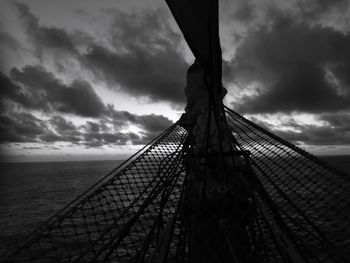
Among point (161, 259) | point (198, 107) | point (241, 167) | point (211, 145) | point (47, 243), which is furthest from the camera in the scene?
point (47, 243)

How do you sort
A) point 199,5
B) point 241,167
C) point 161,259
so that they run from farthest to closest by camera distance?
point 241,167 → point 161,259 → point 199,5

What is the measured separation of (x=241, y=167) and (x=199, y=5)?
6.25ft

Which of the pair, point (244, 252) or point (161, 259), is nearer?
point (161, 259)

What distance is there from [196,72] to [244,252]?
9.23 ft

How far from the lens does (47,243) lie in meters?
26.2

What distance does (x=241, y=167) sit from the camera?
3.17 metres

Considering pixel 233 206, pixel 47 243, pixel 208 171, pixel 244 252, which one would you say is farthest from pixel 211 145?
pixel 47 243

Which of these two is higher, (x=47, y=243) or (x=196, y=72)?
(x=196, y=72)

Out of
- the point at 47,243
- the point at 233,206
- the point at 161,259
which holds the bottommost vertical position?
the point at 47,243

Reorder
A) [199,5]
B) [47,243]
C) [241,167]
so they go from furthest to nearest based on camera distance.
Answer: [47,243] → [241,167] → [199,5]

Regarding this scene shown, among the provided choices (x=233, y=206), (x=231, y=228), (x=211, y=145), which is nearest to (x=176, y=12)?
(x=211, y=145)

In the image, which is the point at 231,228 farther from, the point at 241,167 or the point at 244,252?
the point at 241,167

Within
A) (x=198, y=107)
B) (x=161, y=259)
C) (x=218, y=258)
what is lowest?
(x=218, y=258)

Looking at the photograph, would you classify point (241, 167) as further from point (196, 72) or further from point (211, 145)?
point (196, 72)
